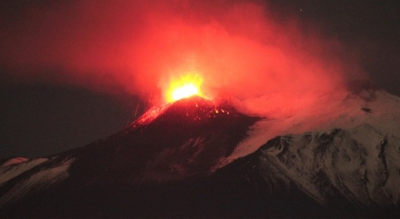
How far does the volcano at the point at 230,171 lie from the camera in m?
149

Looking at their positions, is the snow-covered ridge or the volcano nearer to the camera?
the volcano

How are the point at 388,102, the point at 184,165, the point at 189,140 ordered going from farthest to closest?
the point at 388,102 → the point at 189,140 → the point at 184,165

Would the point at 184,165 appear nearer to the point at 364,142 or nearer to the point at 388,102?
the point at 364,142

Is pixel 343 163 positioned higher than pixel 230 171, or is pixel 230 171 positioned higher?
pixel 230 171

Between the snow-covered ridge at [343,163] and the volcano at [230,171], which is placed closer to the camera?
the volcano at [230,171]

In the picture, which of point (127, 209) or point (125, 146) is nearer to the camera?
point (127, 209)

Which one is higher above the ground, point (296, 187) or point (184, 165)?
point (184, 165)

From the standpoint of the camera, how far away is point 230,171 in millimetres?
158375

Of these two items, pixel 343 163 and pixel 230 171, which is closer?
pixel 230 171

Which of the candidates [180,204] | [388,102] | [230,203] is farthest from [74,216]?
[388,102]

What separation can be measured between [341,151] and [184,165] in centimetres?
4238

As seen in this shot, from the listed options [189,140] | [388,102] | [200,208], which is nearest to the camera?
[200,208]

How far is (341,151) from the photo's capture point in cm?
16862

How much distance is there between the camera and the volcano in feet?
488
